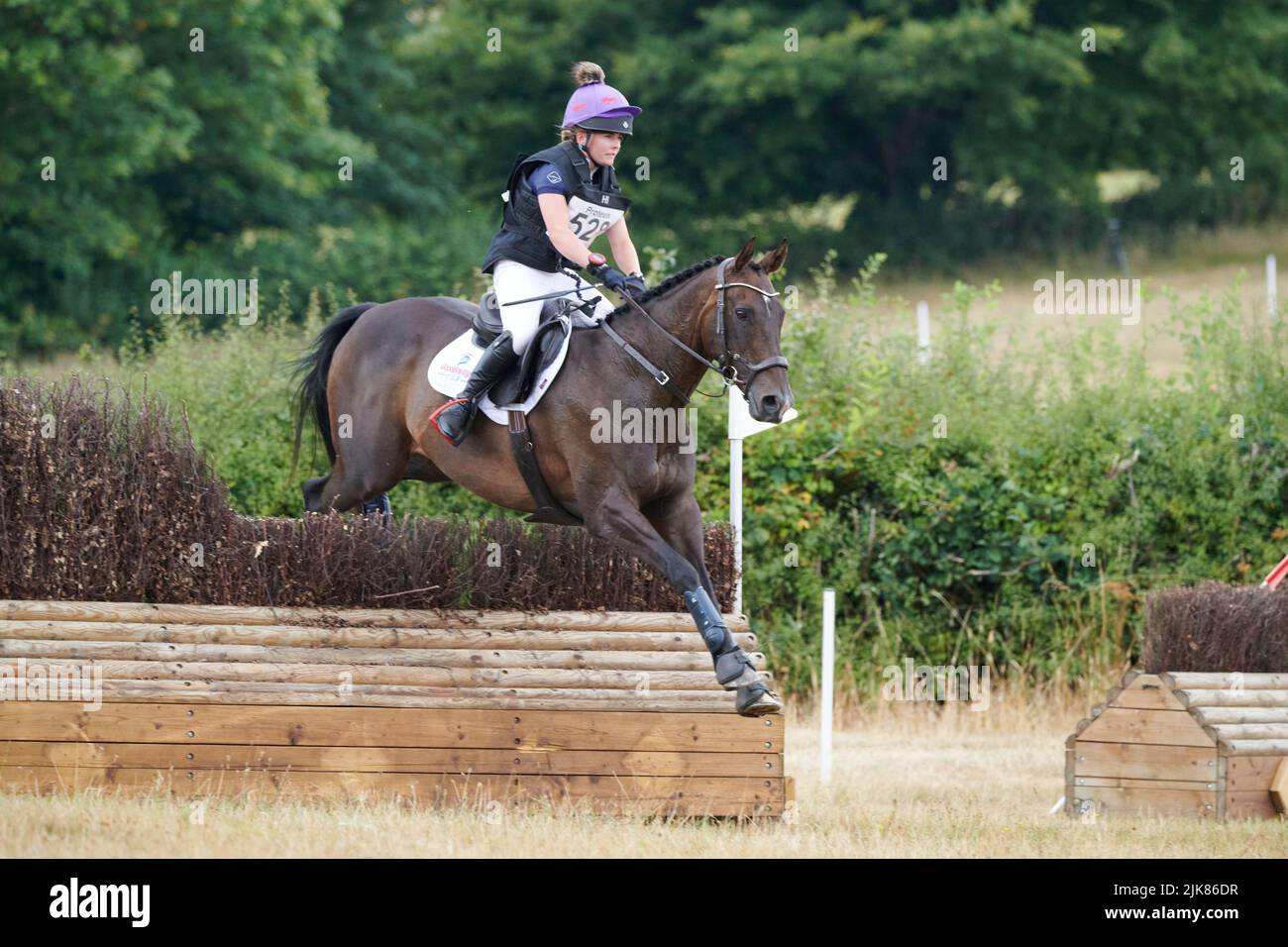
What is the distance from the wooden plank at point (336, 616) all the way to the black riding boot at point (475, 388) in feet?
3.06

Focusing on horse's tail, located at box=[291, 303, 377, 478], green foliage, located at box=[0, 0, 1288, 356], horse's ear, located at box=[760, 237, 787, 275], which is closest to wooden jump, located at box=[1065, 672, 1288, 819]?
horse's ear, located at box=[760, 237, 787, 275]

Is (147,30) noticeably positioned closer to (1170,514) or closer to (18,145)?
(18,145)

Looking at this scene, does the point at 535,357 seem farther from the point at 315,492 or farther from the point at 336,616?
the point at 315,492

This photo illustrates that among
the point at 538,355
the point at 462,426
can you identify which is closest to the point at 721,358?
the point at 538,355

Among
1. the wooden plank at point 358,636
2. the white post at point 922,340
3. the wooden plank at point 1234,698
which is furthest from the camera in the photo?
the white post at point 922,340

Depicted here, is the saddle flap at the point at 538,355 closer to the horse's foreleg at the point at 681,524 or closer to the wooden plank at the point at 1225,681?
the horse's foreleg at the point at 681,524

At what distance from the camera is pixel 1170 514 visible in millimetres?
13312

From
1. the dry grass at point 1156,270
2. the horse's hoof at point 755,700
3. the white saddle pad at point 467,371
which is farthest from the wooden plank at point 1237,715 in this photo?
the dry grass at point 1156,270

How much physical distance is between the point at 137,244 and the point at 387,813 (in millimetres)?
20909

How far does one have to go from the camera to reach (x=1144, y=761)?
903cm

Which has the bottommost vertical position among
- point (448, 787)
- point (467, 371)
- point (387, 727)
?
point (448, 787)

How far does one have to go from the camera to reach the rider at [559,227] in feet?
25.3

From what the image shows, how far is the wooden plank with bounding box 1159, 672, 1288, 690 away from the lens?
356 inches

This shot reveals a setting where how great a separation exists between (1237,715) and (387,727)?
15.2 feet
